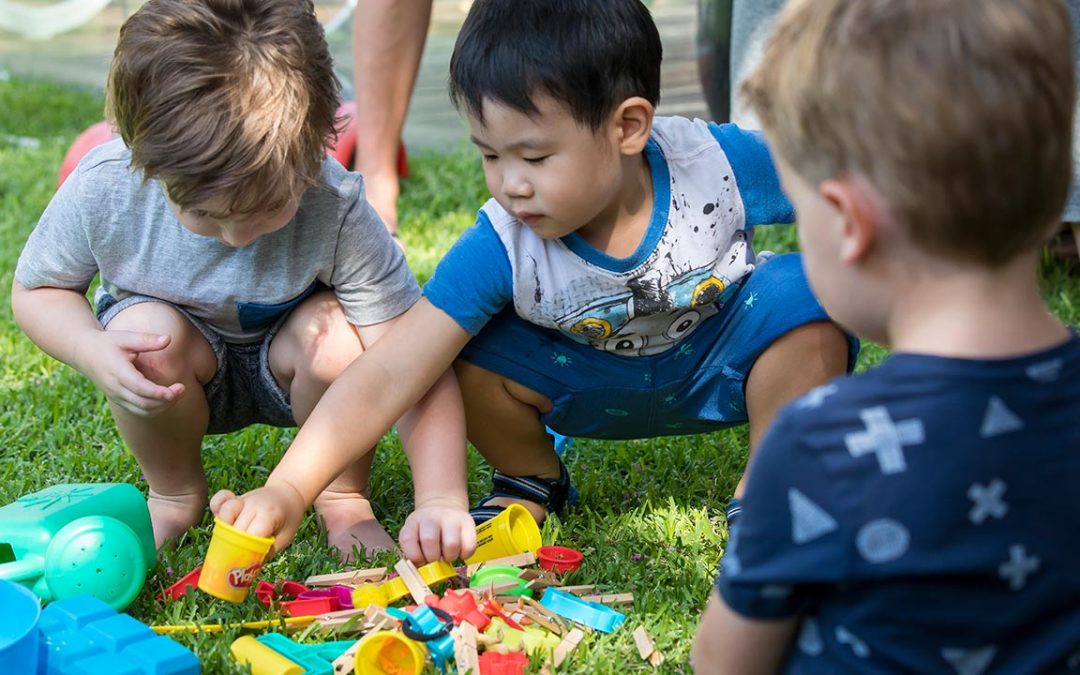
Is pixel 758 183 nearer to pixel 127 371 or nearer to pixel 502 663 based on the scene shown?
pixel 502 663

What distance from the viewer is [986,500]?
110 cm

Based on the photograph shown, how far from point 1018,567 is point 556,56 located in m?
0.97

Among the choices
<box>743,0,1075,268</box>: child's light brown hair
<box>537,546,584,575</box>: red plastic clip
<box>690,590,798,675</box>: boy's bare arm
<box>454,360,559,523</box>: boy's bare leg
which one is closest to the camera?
<box>743,0,1075,268</box>: child's light brown hair

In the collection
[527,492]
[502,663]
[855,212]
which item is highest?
[855,212]

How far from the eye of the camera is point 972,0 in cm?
108

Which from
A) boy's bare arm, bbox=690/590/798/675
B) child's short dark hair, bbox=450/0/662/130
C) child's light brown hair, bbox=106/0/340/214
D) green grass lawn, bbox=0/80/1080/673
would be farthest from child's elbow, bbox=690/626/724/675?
child's light brown hair, bbox=106/0/340/214

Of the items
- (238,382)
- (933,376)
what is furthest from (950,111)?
(238,382)

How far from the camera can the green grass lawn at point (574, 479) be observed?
183cm

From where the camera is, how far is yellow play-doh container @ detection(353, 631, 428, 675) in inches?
63.1

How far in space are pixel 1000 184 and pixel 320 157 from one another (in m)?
1.15

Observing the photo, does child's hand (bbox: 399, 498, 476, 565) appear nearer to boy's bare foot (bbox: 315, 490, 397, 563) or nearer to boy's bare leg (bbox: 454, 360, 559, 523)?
boy's bare foot (bbox: 315, 490, 397, 563)

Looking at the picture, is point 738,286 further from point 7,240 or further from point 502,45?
point 7,240

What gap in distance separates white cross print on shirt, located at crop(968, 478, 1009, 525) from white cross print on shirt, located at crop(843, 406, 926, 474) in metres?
0.06

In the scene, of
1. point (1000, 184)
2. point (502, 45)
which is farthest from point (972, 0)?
point (502, 45)
